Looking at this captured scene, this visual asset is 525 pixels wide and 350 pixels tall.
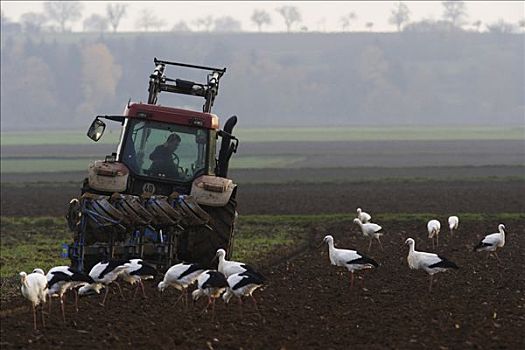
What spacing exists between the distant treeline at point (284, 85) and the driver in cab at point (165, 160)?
129635mm

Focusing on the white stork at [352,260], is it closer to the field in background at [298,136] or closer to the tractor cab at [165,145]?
the tractor cab at [165,145]

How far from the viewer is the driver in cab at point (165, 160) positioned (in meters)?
19.8

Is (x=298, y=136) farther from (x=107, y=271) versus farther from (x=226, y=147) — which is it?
(x=107, y=271)

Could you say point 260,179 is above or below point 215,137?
below

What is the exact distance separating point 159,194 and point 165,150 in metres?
0.79

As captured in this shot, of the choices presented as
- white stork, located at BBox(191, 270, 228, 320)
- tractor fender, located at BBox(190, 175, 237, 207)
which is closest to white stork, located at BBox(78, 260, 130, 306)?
white stork, located at BBox(191, 270, 228, 320)

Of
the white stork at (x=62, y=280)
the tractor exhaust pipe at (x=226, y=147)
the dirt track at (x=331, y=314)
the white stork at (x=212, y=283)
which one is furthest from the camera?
the tractor exhaust pipe at (x=226, y=147)

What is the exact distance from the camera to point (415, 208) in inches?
1471

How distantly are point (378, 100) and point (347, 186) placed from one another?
117278 mm

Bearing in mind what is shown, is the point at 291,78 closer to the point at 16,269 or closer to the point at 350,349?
the point at 16,269

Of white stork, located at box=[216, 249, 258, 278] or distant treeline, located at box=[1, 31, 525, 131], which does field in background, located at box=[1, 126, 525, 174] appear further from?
white stork, located at box=[216, 249, 258, 278]

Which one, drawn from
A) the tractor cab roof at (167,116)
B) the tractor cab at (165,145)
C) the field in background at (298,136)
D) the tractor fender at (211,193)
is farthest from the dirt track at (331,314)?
the field in background at (298,136)

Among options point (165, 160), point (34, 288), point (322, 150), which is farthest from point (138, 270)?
point (322, 150)

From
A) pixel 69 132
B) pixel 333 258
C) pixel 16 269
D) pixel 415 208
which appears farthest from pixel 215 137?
pixel 69 132
